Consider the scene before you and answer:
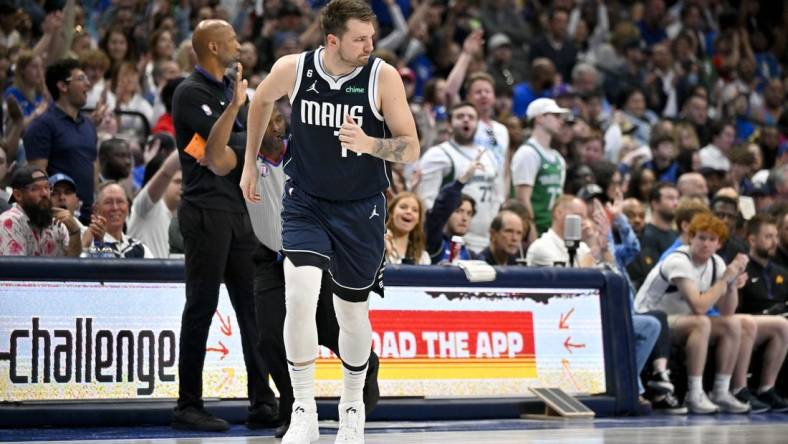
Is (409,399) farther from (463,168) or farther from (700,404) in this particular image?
(463,168)

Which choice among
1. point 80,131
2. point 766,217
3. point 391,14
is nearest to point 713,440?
point 766,217

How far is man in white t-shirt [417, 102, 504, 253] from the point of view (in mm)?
11898

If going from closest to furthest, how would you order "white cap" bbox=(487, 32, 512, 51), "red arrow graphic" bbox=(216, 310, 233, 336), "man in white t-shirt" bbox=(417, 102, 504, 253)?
"red arrow graphic" bbox=(216, 310, 233, 336)
"man in white t-shirt" bbox=(417, 102, 504, 253)
"white cap" bbox=(487, 32, 512, 51)

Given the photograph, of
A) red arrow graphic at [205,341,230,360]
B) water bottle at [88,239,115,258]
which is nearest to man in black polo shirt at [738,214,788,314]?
red arrow graphic at [205,341,230,360]

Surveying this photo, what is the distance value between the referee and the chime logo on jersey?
0.92 m

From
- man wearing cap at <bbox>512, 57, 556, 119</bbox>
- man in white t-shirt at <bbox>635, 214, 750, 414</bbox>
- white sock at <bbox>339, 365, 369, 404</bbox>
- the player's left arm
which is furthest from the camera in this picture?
man wearing cap at <bbox>512, 57, 556, 119</bbox>

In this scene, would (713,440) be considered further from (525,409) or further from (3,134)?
(3,134)

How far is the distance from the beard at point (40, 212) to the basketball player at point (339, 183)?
2.33 m

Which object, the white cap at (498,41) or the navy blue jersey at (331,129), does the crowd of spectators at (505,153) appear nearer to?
the white cap at (498,41)

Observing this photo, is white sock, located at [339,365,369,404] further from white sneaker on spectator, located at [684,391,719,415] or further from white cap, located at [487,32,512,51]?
white cap, located at [487,32,512,51]

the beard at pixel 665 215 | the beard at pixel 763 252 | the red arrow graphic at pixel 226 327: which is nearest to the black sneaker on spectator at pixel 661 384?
the beard at pixel 763 252

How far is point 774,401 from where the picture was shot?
35.6 feet

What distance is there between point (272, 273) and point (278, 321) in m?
0.28

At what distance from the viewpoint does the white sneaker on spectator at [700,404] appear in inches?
405
